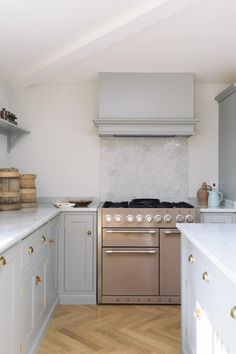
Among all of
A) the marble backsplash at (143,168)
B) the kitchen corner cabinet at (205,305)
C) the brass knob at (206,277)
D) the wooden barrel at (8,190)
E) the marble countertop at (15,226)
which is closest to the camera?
the kitchen corner cabinet at (205,305)

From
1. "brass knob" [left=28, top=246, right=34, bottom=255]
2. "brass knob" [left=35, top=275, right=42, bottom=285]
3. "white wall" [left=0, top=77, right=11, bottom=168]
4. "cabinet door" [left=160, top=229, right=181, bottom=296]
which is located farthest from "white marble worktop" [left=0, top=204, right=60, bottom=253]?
"cabinet door" [left=160, top=229, right=181, bottom=296]

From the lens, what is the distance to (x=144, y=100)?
131 inches

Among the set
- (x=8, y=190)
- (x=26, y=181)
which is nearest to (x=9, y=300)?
(x=8, y=190)

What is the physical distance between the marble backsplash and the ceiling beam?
102 cm

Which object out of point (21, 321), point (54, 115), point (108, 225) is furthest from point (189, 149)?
point (21, 321)

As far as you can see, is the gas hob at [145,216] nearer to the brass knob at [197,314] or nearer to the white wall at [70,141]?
the white wall at [70,141]

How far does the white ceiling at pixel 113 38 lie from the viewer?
2.06 m

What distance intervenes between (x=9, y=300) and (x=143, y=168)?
2.30 meters

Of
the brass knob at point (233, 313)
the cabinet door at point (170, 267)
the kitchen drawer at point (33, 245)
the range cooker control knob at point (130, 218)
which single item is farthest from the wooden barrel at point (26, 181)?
the brass knob at point (233, 313)

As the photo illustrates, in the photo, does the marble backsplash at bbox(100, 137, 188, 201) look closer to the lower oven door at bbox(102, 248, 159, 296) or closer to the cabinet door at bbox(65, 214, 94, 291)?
the cabinet door at bbox(65, 214, 94, 291)

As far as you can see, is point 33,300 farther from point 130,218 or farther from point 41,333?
point 130,218

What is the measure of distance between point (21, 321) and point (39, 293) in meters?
0.45

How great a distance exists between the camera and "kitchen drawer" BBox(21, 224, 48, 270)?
74.2 inches

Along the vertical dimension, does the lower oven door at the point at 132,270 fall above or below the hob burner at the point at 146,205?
below
